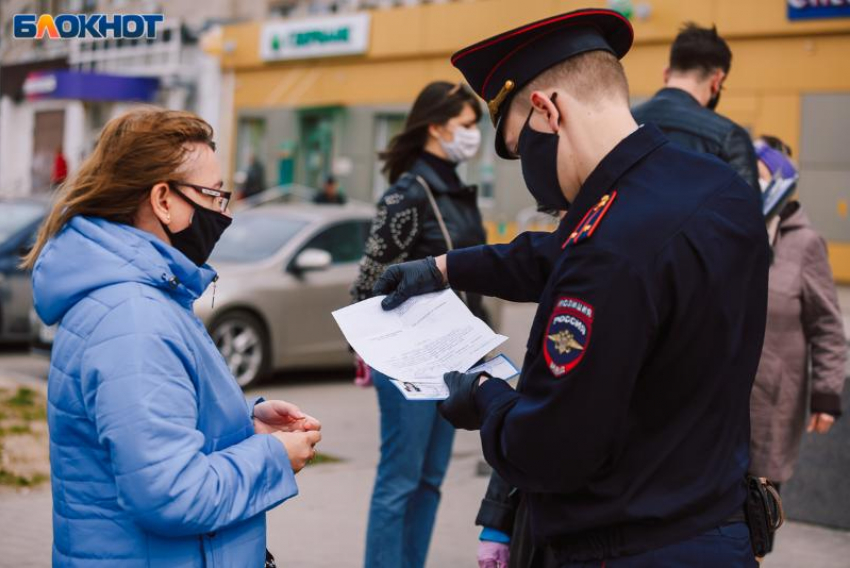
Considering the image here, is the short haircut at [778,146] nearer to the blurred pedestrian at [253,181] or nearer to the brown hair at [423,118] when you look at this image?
the brown hair at [423,118]

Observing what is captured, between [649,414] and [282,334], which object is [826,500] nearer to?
[649,414]

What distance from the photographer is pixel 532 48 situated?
225 centimetres

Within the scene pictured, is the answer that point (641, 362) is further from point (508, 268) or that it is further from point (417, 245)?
point (417, 245)

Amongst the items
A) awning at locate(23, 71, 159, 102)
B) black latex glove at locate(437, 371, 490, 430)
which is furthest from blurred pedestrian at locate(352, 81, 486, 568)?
awning at locate(23, 71, 159, 102)

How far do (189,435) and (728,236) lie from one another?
3.77 ft

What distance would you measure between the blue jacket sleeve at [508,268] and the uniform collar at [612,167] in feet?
1.93

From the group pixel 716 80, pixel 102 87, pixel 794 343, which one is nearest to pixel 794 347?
pixel 794 343


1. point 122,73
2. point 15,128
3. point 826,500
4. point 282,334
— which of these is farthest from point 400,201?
point 15,128

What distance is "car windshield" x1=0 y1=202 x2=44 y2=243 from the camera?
39.2ft

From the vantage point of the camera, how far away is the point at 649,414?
6.88 feet

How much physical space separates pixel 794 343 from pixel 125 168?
3182mm

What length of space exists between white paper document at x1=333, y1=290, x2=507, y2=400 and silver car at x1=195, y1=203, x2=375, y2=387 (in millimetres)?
7454

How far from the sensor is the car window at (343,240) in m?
11.0

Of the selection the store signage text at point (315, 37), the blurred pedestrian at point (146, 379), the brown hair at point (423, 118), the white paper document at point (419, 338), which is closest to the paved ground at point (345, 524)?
the brown hair at point (423, 118)
